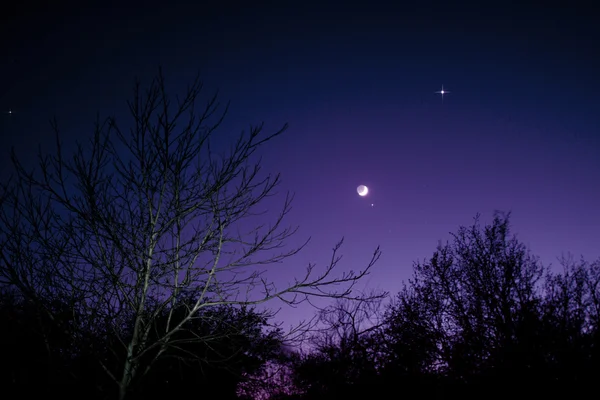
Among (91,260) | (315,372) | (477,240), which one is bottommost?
(315,372)

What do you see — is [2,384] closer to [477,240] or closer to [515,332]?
[515,332]

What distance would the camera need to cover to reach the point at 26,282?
3242 millimetres

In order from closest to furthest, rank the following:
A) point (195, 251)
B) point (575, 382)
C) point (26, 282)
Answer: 1. point (26, 282)
2. point (195, 251)
3. point (575, 382)

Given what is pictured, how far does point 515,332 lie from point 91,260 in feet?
47.5

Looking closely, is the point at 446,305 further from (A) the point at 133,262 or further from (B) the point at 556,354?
(A) the point at 133,262

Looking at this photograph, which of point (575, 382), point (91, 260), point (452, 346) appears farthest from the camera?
point (452, 346)

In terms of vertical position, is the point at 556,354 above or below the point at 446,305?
below

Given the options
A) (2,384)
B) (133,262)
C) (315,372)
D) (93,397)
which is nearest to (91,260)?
(133,262)

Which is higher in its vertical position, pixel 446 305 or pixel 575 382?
pixel 446 305

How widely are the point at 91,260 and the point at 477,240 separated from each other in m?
16.8

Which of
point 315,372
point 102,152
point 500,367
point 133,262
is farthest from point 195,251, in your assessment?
point 315,372

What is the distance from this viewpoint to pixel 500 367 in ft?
35.2

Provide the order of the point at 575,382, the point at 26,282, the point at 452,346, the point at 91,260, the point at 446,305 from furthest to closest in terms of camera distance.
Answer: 1. the point at 446,305
2. the point at 452,346
3. the point at 575,382
4. the point at 91,260
5. the point at 26,282

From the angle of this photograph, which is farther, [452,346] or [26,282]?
[452,346]
